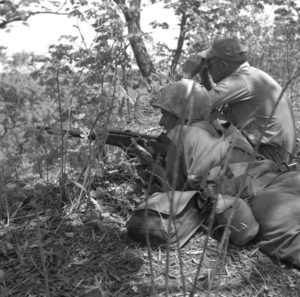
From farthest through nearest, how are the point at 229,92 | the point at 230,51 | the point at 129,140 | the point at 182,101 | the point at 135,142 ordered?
1. the point at 230,51
2. the point at 229,92
3. the point at 129,140
4. the point at 135,142
5. the point at 182,101

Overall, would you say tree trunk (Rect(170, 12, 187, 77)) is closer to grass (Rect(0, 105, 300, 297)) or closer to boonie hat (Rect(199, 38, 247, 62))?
boonie hat (Rect(199, 38, 247, 62))

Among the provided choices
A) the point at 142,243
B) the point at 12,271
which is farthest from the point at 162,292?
the point at 12,271

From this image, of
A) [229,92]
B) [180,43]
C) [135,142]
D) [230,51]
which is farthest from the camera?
[180,43]

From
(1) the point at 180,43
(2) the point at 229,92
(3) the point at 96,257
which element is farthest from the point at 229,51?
(1) the point at 180,43

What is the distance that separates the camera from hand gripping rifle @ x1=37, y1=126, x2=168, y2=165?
3195 mm

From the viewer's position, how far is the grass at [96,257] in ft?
7.19

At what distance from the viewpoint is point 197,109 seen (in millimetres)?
2988

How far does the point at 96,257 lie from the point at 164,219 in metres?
0.44

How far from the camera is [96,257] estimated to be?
244 centimetres

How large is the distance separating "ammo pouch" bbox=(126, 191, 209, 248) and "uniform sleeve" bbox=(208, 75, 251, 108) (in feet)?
4.37

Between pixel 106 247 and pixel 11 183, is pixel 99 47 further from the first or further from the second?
pixel 106 247

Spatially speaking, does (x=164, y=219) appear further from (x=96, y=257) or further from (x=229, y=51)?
(x=229, y=51)

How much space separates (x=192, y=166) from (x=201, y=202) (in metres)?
0.25

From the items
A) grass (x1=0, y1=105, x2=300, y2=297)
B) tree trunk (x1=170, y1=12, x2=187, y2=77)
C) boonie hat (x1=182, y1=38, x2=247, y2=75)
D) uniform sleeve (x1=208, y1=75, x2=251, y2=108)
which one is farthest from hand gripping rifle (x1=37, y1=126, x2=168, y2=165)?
tree trunk (x1=170, y1=12, x2=187, y2=77)
